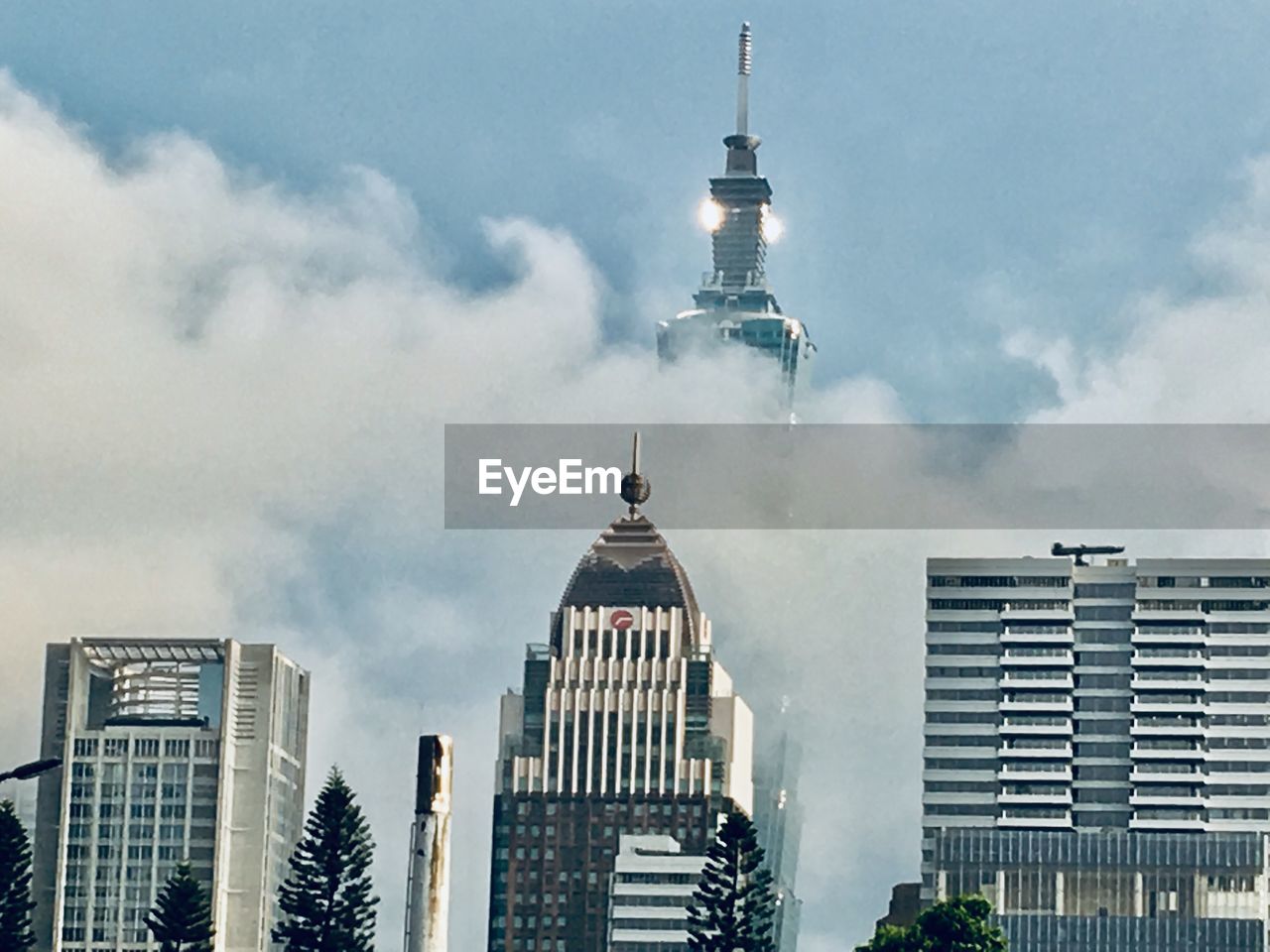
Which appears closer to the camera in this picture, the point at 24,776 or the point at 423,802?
the point at 24,776

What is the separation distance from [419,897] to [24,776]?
40.7m

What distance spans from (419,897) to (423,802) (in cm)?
435

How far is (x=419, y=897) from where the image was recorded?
561 ft

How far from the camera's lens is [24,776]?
437ft

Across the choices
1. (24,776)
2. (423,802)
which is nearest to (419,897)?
(423,802)

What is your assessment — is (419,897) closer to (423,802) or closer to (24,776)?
(423,802)

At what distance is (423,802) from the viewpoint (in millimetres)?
171375

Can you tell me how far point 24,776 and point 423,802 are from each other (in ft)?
132

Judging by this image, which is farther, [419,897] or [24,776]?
[419,897]
